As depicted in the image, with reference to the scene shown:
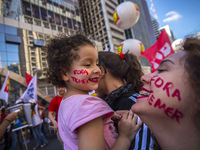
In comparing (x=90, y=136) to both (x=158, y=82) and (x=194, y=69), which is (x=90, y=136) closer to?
(x=158, y=82)

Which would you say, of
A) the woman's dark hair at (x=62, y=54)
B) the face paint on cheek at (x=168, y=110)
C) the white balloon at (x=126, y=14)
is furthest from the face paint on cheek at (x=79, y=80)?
the white balloon at (x=126, y=14)

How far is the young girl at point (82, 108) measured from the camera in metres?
0.83

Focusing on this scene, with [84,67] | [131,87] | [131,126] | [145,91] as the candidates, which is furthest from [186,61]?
[131,87]

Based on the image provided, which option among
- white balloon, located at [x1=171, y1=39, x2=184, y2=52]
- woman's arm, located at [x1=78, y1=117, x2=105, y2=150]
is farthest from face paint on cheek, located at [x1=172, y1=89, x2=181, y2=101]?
woman's arm, located at [x1=78, y1=117, x2=105, y2=150]

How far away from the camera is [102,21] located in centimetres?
3903

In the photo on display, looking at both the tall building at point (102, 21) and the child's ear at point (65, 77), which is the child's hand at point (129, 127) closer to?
the child's ear at point (65, 77)

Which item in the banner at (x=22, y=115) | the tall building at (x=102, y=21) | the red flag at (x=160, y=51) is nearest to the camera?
the banner at (x=22, y=115)

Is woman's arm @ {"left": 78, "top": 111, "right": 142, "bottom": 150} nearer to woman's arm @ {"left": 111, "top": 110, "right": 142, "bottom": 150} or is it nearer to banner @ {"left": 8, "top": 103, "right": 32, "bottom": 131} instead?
woman's arm @ {"left": 111, "top": 110, "right": 142, "bottom": 150}

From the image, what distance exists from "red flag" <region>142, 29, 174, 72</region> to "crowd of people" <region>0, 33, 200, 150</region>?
3031 millimetres

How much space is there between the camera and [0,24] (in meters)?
16.7

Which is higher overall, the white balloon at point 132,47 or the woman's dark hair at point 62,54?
the white balloon at point 132,47

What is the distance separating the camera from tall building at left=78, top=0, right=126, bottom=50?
37.8 m

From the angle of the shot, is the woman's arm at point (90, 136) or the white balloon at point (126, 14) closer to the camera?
the woman's arm at point (90, 136)

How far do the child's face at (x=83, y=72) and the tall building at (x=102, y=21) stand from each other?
3543cm
